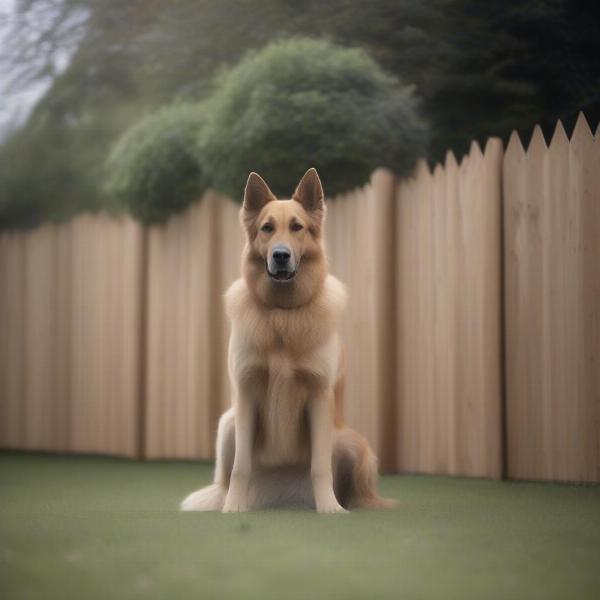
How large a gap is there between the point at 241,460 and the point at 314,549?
125 cm

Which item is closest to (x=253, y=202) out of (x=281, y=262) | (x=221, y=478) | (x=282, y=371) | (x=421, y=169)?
→ (x=281, y=262)

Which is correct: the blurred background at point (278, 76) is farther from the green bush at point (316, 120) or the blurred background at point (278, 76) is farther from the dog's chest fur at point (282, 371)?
the dog's chest fur at point (282, 371)

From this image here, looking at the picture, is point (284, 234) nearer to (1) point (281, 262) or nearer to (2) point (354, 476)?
(1) point (281, 262)

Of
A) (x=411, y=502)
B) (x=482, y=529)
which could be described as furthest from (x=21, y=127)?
(x=482, y=529)

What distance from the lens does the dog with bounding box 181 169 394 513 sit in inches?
182

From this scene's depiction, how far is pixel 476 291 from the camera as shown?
6227 mm

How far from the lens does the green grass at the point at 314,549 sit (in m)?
2.77

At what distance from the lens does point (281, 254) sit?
4578mm

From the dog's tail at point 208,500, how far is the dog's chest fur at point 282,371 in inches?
11.1

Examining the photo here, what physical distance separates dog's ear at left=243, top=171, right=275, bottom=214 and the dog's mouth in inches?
14.1

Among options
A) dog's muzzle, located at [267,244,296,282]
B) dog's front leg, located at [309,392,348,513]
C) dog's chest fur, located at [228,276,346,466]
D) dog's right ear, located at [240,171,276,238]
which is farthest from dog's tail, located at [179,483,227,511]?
dog's right ear, located at [240,171,276,238]

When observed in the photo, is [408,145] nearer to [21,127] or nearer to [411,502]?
[411,502]

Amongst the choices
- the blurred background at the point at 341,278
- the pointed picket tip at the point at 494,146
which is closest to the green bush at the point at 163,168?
the blurred background at the point at 341,278

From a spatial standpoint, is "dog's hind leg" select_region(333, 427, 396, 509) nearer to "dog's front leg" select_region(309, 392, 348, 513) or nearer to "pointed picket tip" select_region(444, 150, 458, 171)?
"dog's front leg" select_region(309, 392, 348, 513)
